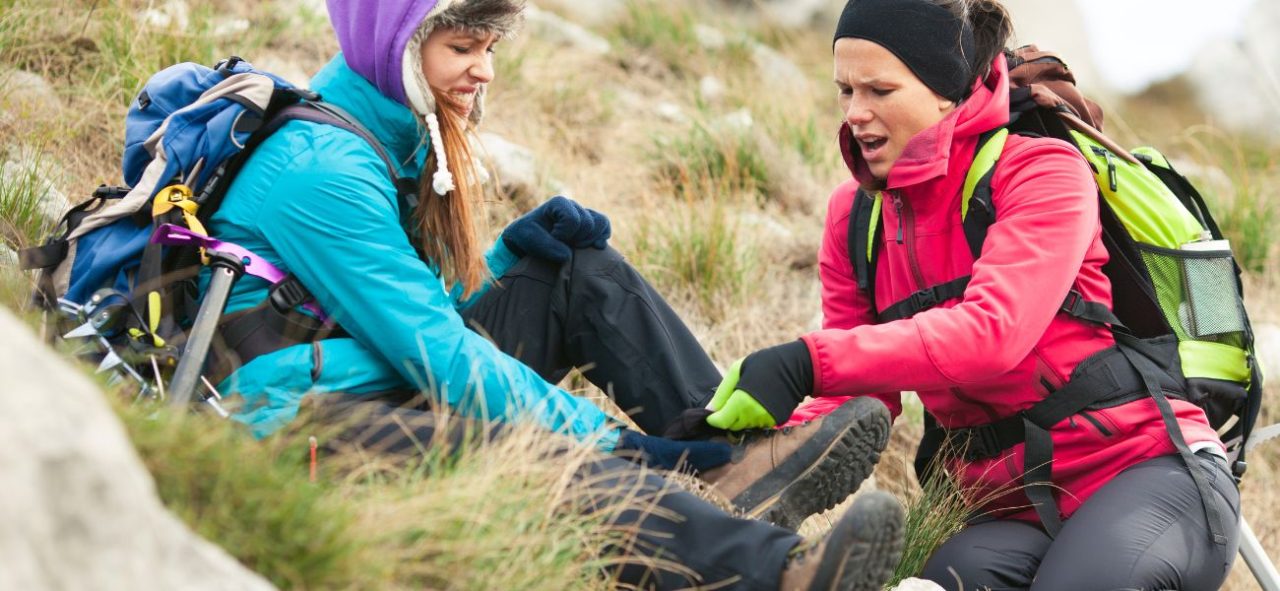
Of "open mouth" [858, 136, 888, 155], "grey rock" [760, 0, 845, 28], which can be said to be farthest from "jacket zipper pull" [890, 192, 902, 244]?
"grey rock" [760, 0, 845, 28]

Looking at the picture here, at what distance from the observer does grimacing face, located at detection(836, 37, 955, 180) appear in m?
3.18

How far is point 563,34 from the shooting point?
352 inches

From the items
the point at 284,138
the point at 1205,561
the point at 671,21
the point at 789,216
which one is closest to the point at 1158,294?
the point at 1205,561

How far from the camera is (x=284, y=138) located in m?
2.85

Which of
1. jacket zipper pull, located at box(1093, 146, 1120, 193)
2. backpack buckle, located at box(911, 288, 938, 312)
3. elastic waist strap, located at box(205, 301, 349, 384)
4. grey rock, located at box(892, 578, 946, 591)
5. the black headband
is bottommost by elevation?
grey rock, located at box(892, 578, 946, 591)

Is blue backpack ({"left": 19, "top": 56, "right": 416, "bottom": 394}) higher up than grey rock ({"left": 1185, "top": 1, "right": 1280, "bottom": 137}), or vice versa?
blue backpack ({"left": 19, "top": 56, "right": 416, "bottom": 394})

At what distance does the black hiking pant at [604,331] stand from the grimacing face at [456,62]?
0.53 meters

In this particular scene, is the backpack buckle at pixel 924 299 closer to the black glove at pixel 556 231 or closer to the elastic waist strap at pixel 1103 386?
the elastic waist strap at pixel 1103 386

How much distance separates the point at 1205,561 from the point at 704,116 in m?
4.40

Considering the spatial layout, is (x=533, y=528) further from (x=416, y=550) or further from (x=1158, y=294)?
(x=1158, y=294)

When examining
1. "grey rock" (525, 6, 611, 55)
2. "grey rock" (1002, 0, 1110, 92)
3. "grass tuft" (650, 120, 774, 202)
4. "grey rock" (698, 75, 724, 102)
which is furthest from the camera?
"grey rock" (1002, 0, 1110, 92)

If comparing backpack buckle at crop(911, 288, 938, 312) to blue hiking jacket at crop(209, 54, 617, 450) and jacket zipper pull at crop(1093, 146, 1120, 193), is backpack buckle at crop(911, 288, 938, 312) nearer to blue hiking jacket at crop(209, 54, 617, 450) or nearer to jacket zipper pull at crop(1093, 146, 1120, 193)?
jacket zipper pull at crop(1093, 146, 1120, 193)

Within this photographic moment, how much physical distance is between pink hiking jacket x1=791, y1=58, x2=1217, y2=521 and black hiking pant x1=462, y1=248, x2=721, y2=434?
344mm

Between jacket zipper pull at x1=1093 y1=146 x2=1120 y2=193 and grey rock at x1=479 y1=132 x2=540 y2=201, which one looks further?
grey rock at x1=479 y1=132 x2=540 y2=201
